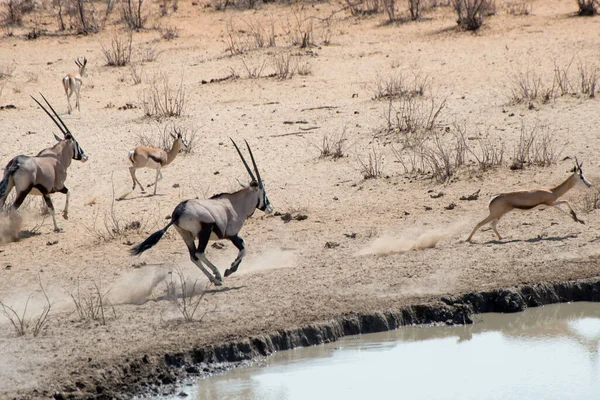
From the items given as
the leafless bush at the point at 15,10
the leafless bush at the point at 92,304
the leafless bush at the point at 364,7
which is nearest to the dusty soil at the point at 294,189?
the leafless bush at the point at 92,304

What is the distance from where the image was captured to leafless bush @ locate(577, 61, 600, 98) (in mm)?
15336

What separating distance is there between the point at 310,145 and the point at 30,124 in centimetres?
515

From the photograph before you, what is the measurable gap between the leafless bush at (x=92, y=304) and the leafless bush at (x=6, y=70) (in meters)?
10.8

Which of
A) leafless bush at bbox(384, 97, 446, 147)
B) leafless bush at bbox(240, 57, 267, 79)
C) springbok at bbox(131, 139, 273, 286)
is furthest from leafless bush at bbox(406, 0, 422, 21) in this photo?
springbok at bbox(131, 139, 273, 286)

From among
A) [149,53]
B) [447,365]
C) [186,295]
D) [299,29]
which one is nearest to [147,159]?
[186,295]

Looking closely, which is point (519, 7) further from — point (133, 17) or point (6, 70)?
point (6, 70)

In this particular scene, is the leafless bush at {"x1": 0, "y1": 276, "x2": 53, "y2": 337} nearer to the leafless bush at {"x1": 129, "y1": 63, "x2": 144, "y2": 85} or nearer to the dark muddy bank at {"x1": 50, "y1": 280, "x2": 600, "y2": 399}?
the dark muddy bank at {"x1": 50, "y1": 280, "x2": 600, "y2": 399}

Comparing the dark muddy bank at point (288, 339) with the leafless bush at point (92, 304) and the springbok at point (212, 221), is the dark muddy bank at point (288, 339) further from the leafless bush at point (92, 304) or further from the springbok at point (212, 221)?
the springbok at point (212, 221)

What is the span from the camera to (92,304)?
8320mm

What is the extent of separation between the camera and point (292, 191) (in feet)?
41.8

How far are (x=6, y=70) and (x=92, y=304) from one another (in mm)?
12511

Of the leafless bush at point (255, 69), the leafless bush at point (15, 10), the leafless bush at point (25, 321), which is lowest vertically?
the leafless bush at point (25, 321)

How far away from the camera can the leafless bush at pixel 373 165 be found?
510 inches

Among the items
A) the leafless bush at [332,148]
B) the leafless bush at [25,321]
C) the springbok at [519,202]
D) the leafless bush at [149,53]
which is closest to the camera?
the leafless bush at [25,321]
